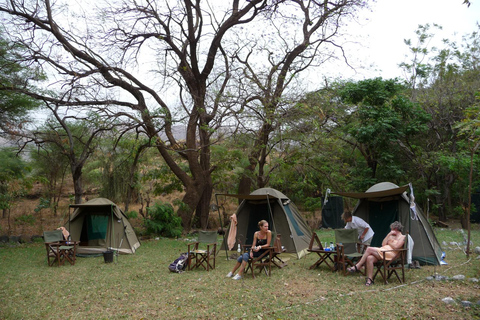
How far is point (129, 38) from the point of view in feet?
38.7

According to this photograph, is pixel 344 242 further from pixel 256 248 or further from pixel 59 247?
pixel 59 247

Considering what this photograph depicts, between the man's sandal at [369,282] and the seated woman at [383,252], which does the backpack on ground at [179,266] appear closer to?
the seated woman at [383,252]

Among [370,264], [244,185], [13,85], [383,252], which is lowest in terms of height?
[370,264]

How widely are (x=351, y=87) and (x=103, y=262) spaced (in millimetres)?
10414

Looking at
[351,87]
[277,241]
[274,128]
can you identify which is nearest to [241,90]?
[274,128]

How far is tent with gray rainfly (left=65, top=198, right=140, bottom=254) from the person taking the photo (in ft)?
31.0

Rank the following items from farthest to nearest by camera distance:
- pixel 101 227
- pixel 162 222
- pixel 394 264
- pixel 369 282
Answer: pixel 162 222
pixel 101 227
pixel 394 264
pixel 369 282

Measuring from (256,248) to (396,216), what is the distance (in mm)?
3186

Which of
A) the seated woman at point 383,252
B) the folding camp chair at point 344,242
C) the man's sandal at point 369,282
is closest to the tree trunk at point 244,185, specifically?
the folding camp chair at point 344,242

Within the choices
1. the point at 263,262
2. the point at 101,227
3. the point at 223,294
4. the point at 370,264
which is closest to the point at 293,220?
the point at 263,262

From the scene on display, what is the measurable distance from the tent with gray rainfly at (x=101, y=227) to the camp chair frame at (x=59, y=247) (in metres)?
1.06

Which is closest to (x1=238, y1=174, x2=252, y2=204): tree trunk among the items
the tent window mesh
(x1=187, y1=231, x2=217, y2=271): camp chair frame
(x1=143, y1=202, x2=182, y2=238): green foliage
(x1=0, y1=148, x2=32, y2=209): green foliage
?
(x1=143, y1=202, x2=182, y2=238): green foliage

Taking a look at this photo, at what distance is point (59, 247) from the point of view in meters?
7.93

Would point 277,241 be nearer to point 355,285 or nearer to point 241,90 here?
point 355,285
